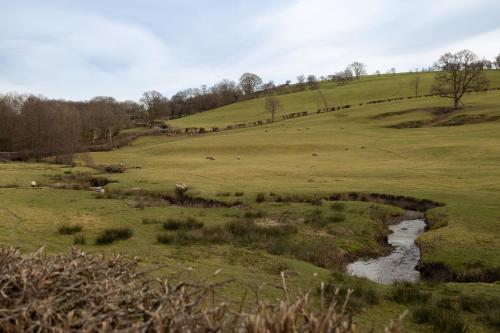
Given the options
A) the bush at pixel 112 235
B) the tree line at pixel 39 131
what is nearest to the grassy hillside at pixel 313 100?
the tree line at pixel 39 131

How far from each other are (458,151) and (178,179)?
34833 mm

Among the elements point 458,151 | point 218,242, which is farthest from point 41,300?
point 458,151

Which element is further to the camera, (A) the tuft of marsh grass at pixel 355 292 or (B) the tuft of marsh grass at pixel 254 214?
(B) the tuft of marsh grass at pixel 254 214

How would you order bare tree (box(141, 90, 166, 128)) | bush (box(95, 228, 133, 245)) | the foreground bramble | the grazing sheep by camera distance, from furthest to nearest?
1. bare tree (box(141, 90, 166, 128))
2. the grazing sheep
3. bush (box(95, 228, 133, 245))
4. the foreground bramble

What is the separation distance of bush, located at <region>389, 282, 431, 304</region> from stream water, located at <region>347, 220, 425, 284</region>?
6.48ft

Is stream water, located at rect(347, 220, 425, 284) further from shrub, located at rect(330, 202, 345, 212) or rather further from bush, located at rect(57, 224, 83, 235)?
bush, located at rect(57, 224, 83, 235)

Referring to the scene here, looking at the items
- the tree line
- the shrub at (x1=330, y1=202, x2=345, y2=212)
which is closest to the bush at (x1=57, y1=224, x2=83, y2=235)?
the shrub at (x1=330, y1=202, x2=345, y2=212)

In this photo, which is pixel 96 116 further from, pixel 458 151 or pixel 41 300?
pixel 41 300

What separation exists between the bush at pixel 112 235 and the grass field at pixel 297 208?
296mm

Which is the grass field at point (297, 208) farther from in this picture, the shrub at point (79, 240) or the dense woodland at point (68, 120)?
the dense woodland at point (68, 120)

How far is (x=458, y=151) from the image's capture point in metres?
55.7

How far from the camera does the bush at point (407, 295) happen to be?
13.0 metres

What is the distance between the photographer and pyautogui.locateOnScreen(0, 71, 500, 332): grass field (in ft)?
52.4

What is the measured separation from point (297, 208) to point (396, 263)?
9126mm
